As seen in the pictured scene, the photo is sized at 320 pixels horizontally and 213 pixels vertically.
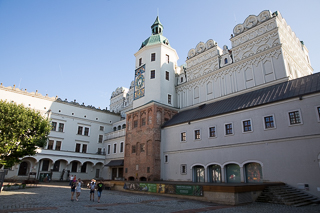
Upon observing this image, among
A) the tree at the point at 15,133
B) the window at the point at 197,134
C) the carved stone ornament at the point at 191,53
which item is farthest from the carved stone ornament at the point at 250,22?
the tree at the point at 15,133

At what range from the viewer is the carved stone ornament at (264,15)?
82.5ft

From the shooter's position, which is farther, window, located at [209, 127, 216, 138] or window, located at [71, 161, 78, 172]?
window, located at [71, 161, 78, 172]

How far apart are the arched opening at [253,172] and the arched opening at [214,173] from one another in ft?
10.6

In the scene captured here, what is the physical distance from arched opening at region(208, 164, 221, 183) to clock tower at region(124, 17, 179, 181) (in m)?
7.34

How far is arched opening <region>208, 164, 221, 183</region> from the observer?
22.9 m

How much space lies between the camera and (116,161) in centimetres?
3688

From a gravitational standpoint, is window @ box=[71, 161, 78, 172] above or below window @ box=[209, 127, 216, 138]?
below

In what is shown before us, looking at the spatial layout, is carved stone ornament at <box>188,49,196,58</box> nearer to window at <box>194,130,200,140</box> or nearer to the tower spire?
the tower spire

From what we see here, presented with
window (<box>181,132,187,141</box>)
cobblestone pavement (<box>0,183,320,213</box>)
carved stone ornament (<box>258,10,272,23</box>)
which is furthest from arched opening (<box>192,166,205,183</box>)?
carved stone ornament (<box>258,10,272,23</box>)

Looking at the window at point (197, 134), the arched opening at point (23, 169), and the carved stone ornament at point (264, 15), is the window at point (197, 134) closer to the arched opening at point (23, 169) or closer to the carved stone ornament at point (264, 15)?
the carved stone ornament at point (264, 15)

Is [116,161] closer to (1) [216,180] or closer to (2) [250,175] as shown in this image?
(1) [216,180]

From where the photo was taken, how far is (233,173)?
21.6 m

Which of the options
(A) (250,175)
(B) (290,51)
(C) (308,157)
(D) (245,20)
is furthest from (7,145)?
(B) (290,51)

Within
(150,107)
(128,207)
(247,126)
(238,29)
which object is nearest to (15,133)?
(150,107)
